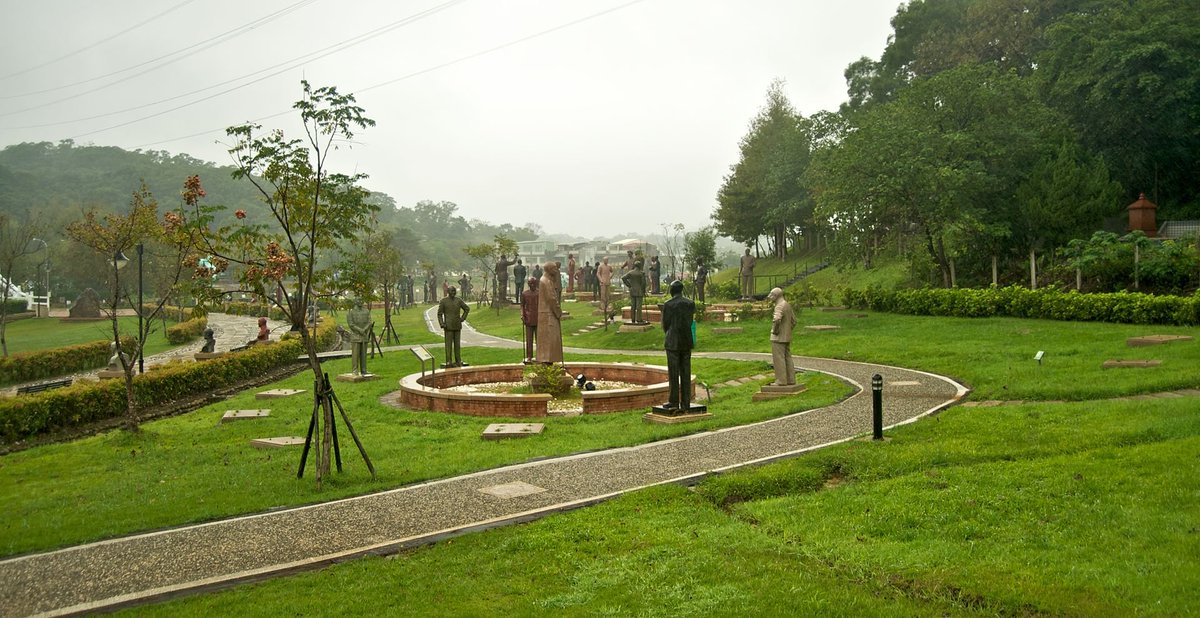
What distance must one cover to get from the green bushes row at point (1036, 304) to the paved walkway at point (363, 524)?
12.0m

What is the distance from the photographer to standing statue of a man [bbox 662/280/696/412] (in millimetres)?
12727

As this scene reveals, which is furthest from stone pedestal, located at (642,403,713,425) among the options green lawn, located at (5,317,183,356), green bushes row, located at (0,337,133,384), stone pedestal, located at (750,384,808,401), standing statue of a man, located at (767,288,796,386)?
green lawn, located at (5,317,183,356)

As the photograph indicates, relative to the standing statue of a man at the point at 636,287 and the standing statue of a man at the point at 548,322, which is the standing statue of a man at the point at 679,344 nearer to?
the standing statue of a man at the point at 548,322

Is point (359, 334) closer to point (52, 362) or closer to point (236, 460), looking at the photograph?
point (236, 460)

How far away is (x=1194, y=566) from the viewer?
217 inches

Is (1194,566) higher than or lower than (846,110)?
lower

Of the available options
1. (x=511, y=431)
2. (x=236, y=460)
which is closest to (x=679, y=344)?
(x=511, y=431)

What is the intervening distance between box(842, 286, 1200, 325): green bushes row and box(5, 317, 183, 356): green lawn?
2875 centimetres

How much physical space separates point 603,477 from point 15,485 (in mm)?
7870

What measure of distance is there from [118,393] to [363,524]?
39.0 feet

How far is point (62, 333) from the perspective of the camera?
40.4 metres

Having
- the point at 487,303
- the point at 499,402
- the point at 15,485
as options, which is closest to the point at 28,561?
the point at 15,485

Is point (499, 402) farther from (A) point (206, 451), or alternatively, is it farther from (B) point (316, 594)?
(B) point (316, 594)

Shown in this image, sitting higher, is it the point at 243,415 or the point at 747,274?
the point at 747,274
